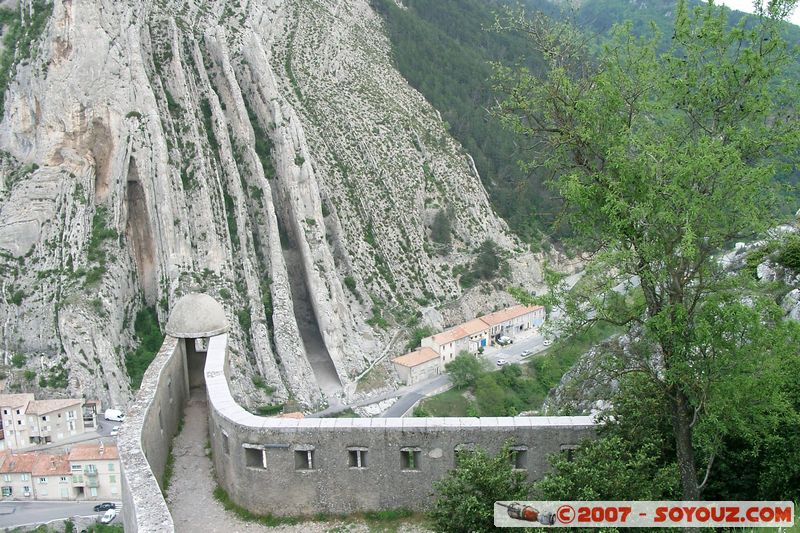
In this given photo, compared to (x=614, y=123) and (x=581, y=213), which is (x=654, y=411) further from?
(x=614, y=123)

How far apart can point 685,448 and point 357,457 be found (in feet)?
13.9

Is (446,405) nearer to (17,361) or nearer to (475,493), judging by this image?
(17,361)

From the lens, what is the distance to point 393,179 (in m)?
53.2

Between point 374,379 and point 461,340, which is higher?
point 461,340

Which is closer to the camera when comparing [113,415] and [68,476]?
[68,476]

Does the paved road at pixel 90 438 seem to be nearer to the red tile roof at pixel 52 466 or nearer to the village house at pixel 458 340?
the red tile roof at pixel 52 466

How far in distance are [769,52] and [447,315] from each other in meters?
43.4

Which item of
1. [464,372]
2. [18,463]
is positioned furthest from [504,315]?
[18,463]

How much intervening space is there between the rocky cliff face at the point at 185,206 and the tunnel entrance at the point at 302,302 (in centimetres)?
9

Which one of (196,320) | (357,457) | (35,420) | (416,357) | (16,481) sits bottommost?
(16,481)

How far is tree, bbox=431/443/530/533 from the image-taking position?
767cm

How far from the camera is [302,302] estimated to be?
44.8m

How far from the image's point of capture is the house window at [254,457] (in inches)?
374

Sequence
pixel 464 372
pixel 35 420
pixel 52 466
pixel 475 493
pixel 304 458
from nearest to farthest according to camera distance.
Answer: pixel 475 493
pixel 304 458
pixel 52 466
pixel 35 420
pixel 464 372
